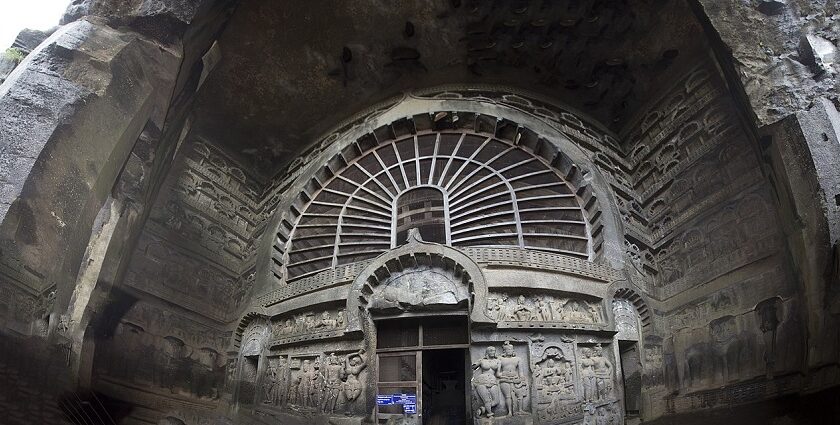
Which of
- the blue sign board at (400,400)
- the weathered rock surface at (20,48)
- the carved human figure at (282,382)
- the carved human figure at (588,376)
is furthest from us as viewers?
the carved human figure at (282,382)

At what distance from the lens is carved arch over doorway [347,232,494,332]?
9.22m

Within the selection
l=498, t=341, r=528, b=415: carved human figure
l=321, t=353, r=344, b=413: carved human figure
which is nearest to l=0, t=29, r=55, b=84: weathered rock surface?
l=321, t=353, r=344, b=413: carved human figure

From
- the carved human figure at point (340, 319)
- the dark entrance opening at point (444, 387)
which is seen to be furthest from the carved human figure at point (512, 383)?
the carved human figure at point (340, 319)

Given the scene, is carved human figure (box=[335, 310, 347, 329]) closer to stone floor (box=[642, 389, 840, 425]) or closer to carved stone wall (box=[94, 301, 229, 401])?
carved stone wall (box=[94, 301, 229, 401])

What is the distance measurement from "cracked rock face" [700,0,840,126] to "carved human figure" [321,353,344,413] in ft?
24.8

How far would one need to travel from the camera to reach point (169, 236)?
7.61 m

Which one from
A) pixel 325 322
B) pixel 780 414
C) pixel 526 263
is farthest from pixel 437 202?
pixel 780 414

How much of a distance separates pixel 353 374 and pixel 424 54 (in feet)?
23.9

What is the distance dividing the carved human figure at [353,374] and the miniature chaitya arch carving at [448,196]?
217 centimetres

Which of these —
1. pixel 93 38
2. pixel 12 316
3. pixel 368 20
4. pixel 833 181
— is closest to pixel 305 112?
pixel 368 20

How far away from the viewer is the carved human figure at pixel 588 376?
854 centimetres

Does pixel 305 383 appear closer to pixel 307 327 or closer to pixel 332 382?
pixel 332 382

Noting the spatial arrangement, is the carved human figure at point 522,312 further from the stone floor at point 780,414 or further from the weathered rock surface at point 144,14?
the weathered rock surface at point 144,14

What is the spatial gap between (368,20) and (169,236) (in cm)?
653
